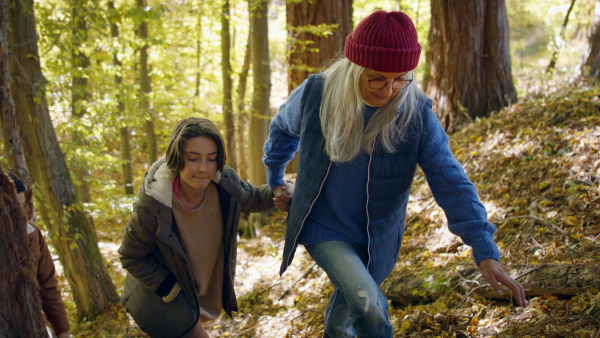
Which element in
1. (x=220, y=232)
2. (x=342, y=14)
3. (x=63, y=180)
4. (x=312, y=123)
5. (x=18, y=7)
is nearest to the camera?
(x=312, y=123)

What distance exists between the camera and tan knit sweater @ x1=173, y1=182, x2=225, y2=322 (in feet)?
9.34

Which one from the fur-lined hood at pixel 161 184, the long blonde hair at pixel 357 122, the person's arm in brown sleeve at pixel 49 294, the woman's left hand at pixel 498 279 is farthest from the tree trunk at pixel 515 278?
the person's arm in brown sleeve at pixel 49 294

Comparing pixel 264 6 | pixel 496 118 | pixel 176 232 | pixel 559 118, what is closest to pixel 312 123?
pixel 176 232

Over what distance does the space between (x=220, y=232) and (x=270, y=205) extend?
17.0 inches

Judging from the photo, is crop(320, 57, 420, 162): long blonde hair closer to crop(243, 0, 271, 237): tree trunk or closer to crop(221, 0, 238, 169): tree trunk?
crop(243, 0, 271, 237): tree trunk

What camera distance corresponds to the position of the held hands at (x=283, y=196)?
10.3 ft

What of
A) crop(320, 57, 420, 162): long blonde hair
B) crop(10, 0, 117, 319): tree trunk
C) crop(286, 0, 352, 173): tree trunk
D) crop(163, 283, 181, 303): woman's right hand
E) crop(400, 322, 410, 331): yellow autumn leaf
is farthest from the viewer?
crop(286, 0, 352, 173): tree trunk

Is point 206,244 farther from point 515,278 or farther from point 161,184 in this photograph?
point 515,278

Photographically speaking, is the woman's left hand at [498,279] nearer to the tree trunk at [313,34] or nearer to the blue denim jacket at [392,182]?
the blue denim jacket at [392,182]

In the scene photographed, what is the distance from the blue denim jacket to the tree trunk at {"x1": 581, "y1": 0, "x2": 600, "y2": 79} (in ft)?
20.3

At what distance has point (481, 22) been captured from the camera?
24.9ft

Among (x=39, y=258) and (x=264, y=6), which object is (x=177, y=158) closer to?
(x=39, y=258)

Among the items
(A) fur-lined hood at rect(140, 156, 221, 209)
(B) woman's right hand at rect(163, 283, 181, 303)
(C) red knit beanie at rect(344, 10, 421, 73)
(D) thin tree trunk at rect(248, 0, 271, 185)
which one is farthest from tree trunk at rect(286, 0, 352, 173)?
(B) woman's right hand at rect(163, 283, 181, 303)

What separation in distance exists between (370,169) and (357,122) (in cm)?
27
